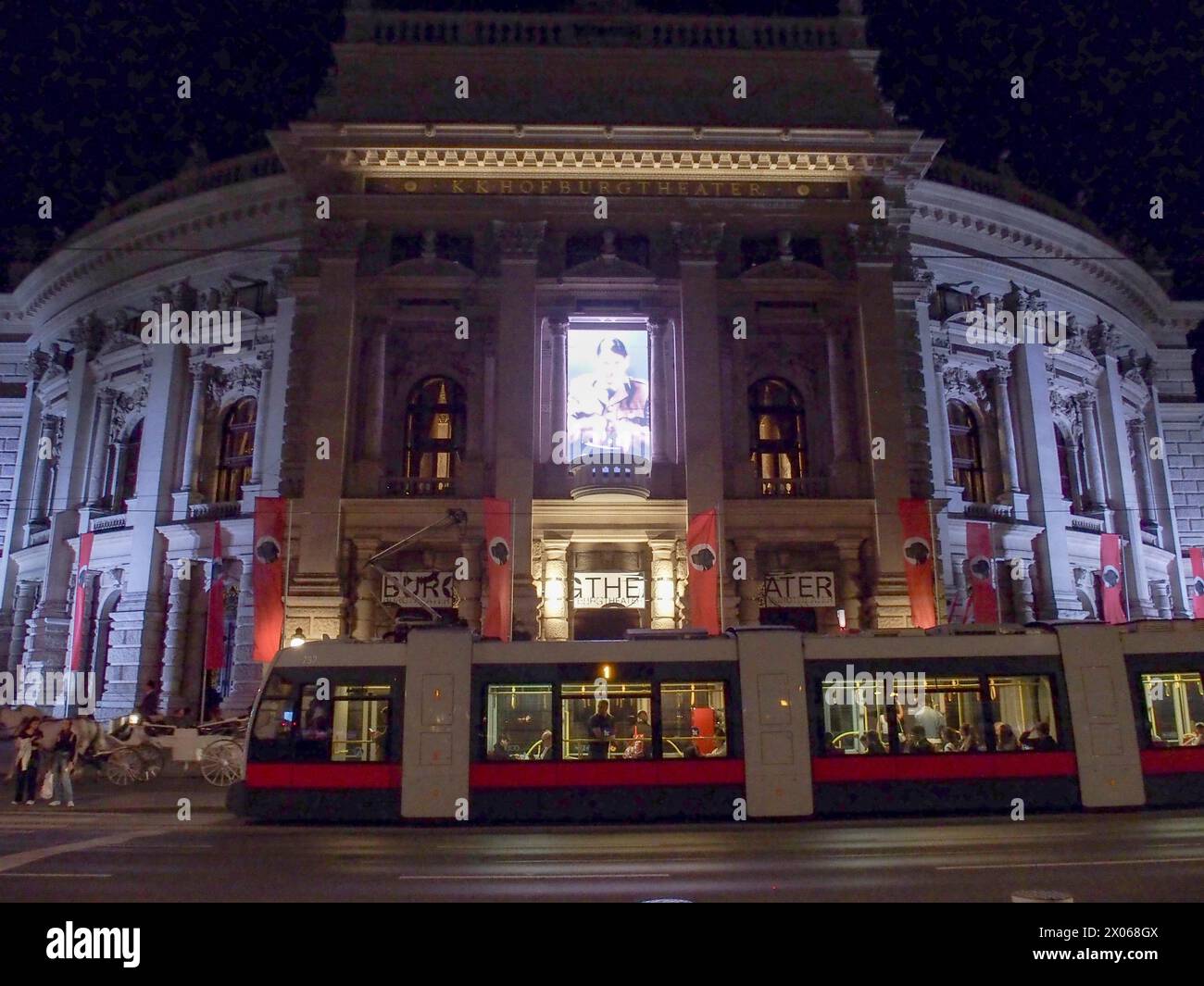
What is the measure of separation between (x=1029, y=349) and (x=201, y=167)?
31.2 metres

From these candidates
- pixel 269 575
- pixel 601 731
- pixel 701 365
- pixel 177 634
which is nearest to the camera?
pixel 601 731

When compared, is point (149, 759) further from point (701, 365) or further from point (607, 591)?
point (701, 365)

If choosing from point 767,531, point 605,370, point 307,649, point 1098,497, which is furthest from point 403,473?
point 1098,497

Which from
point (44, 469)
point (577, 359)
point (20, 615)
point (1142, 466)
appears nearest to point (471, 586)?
point (577, 359)

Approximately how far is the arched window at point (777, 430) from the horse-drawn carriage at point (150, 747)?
56.2ft

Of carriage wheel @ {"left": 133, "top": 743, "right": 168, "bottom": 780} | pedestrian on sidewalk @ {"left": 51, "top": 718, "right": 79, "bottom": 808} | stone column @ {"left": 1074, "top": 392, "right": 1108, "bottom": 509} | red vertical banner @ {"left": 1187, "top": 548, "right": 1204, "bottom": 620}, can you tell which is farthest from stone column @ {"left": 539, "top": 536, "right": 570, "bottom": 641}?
red vertical banner @ {"left": 1187, "top": 548, "right": 1204, "bottom": 620}

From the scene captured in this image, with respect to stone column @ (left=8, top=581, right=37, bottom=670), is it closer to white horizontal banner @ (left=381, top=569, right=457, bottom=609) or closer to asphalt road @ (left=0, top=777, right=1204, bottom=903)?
white horizontal banner @ (left=381, top=569, right=457, bottom=609)

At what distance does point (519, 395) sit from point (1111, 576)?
2167 centimetres

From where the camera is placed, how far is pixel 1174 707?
16750 mm

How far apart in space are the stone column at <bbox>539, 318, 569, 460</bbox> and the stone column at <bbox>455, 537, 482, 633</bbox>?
3.48 metres

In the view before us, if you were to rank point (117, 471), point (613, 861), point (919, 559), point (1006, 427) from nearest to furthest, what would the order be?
point (613, 861), point (919, 559), point (1006, 427), point (117, 471)
